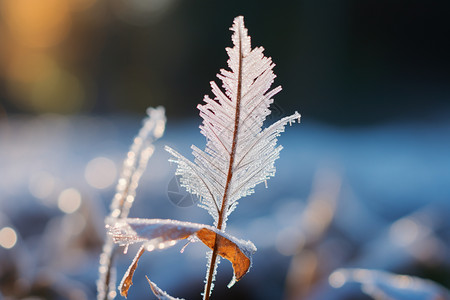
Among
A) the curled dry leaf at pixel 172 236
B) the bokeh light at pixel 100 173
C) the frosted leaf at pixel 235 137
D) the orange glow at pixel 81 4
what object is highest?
the orange glow at pixel 81 4

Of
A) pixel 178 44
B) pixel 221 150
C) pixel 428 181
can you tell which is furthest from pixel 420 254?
pixel 178 44

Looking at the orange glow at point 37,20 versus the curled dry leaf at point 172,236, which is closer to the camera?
the curled dry leaf at point 172,236

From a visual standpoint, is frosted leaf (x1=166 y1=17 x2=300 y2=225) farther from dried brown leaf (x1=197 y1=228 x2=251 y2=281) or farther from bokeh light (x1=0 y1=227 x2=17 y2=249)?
bokeh light (x1=0 y1=227 x2=17 y2=249)

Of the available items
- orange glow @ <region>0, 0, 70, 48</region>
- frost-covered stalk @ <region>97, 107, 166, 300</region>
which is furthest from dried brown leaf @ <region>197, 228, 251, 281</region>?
orange glow @ <region>0, 0, 70, 48</region>

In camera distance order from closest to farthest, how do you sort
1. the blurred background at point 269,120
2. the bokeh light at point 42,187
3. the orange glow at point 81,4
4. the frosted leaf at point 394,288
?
1. the frosted leaf at point 394,288
2. the blurred background at point 269,120
3. the bokeh light at point 42,187
4. the orange glow at point 81,4

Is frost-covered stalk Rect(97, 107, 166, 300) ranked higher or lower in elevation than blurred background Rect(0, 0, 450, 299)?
lower

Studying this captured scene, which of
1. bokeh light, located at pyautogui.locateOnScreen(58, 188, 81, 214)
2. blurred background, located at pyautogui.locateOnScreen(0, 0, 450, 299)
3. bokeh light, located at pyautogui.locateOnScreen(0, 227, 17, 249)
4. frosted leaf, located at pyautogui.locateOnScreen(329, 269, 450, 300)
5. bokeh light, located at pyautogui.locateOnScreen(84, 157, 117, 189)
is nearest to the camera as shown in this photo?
frosted leaf, located at pyautogui.locateOnScreen(329, 269, 450, 300)

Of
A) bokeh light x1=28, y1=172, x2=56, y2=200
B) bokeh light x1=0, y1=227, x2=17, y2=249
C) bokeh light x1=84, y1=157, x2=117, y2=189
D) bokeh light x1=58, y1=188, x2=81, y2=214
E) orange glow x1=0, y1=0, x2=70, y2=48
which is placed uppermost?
orange glow x1=0, y1=0, x2=70, y2=48

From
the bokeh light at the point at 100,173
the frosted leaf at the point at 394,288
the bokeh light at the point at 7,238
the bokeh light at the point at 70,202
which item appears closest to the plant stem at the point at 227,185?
the frosted leaf at the point at 394,288

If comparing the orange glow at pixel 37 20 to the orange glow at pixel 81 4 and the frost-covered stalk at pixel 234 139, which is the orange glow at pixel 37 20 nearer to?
the orange glow at pixel 81 4
